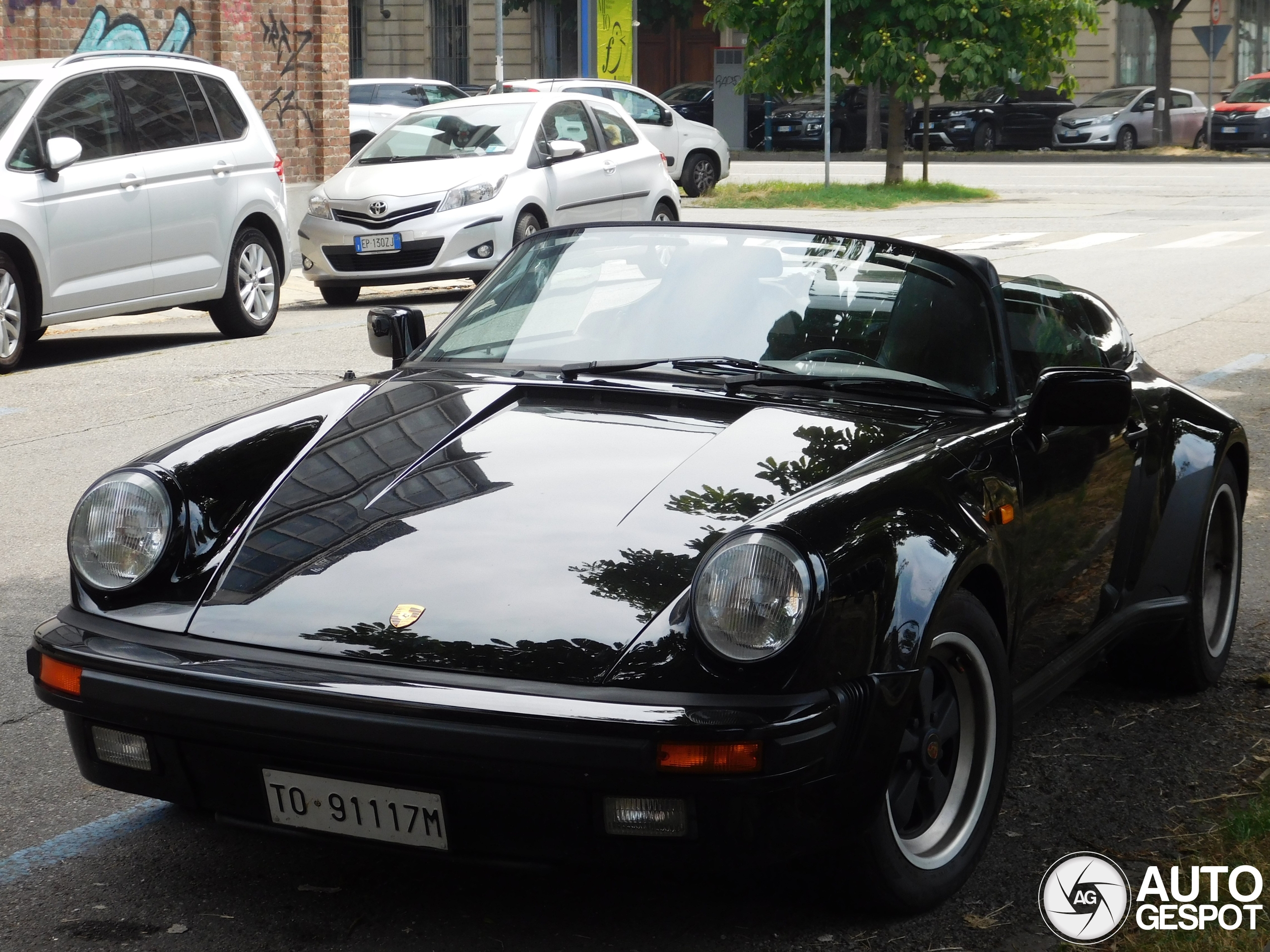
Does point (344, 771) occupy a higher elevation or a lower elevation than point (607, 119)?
lower

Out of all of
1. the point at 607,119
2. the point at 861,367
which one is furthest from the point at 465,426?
the point at 607,119

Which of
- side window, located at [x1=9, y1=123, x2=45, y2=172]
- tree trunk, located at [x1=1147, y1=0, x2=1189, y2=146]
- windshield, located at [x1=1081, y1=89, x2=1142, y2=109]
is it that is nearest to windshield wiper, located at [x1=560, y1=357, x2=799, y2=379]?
side window, located at [x1=9, y1=123, x2=45, y2=172]

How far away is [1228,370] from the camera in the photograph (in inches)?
401

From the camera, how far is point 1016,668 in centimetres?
356

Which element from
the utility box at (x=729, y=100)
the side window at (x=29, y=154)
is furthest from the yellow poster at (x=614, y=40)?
the side window at (x=29, y=154)

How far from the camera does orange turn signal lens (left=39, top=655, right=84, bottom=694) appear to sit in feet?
9.94

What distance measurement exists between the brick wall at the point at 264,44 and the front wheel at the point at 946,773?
14.1 metres

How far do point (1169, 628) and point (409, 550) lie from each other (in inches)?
87.4

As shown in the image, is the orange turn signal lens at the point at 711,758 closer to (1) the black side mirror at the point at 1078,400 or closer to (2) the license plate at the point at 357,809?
(2) the license plate at the point at 357,809

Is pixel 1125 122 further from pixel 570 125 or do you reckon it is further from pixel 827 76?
pixel 570 125

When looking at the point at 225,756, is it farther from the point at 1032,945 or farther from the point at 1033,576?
the point at 1033,576

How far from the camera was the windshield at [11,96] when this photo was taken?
1040 centimetres

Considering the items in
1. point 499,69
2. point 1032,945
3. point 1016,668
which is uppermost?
point 499,69
